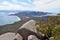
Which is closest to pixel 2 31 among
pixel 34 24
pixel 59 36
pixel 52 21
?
pixel 34 24

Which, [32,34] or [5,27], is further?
[5,27]

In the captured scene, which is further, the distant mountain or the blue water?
the distant mountain

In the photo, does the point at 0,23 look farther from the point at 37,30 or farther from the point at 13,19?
the point at 37,30

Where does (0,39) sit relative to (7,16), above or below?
below

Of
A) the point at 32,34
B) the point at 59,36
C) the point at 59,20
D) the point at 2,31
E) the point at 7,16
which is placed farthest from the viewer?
the point at 7,16

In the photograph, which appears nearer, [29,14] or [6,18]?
[6,18]

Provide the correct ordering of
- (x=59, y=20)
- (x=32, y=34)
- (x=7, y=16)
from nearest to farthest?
(x=32, y=34) → (x=59, y=20) → (x=7, y=16)

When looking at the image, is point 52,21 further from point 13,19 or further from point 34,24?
point 13,19

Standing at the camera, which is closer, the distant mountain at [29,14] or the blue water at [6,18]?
the blue water at [6,18]

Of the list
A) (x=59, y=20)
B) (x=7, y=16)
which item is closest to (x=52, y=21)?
(x=59, y=20)
